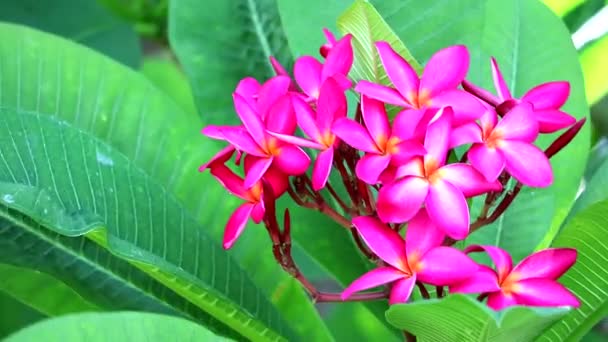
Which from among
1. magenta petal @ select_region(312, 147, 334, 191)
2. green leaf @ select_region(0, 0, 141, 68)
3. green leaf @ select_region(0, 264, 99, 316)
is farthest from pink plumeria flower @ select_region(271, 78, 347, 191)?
green leaf @ select_region(0, 0, 141, 68)

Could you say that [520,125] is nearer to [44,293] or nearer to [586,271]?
[586,271]

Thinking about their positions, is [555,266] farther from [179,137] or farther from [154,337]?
[179,137]

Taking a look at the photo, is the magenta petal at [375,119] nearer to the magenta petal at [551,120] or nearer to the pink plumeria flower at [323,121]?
the pink plumeria flower at [323,121]

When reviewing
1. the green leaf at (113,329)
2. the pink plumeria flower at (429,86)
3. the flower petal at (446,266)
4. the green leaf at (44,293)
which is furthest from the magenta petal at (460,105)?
the green leaf at (44,293)

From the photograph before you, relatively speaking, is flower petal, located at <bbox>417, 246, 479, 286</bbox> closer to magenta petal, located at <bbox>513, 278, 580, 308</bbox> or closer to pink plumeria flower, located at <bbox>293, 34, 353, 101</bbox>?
magenta petal, located at <bbox>513, 278, 580, 308</bbox>

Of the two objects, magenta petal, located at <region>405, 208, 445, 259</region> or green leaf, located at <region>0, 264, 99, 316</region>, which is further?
green leaf, located at <region>0, 264, 99, 316</region>

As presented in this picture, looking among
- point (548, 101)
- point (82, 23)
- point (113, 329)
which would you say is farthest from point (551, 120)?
point (82, 23)
